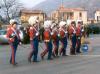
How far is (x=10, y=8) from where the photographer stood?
269 feet

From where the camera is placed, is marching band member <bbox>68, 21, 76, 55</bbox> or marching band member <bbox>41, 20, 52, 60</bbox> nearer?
marching band member <bbox>41, 20, 52, 60</bbox>

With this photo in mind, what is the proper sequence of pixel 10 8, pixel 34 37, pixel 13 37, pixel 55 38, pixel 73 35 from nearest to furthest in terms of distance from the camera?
1. pixel 13 37
2. pixel 34 37
3. pixel 55 38
4. pixel 73 35
5. pixel 10 8

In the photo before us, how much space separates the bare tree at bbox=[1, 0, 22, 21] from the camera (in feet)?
262

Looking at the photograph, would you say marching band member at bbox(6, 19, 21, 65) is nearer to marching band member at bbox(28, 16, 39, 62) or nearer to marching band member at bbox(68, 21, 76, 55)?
marching band member at bbox(28, 16, 39, 62)

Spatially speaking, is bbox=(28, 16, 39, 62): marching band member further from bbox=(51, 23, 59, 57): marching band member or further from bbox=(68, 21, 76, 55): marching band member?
bbox=(68, 21, 76, 55): marching band member

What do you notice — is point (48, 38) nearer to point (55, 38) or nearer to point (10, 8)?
point (55, 38)

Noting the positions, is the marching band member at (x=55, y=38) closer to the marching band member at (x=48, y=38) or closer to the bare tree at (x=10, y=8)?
the marching band member at (x=48, y=38)

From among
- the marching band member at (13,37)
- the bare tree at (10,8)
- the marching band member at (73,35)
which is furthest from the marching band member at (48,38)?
the bare tree at (10,8)

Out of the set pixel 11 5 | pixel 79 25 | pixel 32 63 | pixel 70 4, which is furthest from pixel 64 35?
pixel 70 4

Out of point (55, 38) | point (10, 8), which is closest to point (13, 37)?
point (55, 38)

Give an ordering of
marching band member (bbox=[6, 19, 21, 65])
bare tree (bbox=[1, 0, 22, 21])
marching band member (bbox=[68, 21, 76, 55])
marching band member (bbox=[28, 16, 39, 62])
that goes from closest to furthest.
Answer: marching band member (bbox=[6, 19, 21, 65]) → marching band member (bbox=[28, 16, 39, 62]) → marching band member (bbox=[68, 21, 76, 55]) → bare tree (bbox=[1, 0, 22, 21])

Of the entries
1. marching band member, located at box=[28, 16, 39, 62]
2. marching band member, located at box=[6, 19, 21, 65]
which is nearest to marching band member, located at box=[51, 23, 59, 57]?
marching band member, located at box=[28, 16, 39, 62]

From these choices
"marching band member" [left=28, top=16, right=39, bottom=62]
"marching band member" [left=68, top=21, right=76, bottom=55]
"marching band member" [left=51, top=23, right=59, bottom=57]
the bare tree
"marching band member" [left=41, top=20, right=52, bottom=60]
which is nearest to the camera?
"marching band member" [left=28, top=16, right=39, bottom=62]

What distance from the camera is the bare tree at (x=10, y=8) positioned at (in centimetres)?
7979
